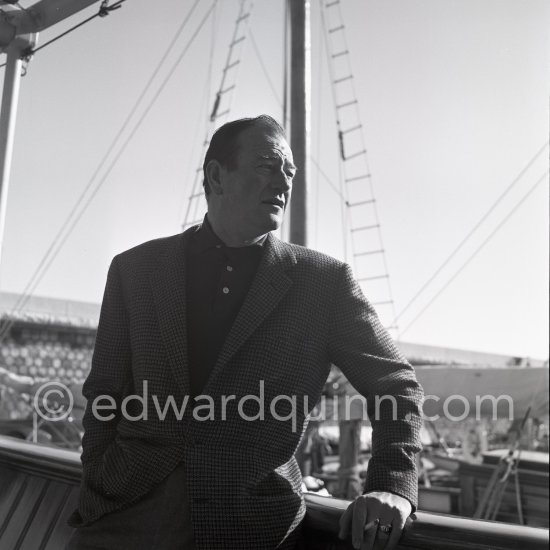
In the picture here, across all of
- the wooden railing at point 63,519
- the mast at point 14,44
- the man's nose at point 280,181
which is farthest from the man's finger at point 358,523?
the mast at point 14,44

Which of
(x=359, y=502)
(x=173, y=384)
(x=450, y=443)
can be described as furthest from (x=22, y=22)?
(x=450, y=443)

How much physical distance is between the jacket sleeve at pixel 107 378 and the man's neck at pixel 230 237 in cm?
29

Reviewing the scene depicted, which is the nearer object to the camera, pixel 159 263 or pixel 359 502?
pixel 359 502

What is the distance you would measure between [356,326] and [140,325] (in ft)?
1.61

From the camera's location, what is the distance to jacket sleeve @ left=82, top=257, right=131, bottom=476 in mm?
1447

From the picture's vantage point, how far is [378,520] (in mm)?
1184

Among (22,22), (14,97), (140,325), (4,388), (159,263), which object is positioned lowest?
(4,388)

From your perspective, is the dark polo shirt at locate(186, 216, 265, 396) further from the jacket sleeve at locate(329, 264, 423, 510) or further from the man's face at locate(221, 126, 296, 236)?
the jacket sleeve at locate(329, 264, 423, 510)

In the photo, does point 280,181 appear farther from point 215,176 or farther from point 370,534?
point 370,534

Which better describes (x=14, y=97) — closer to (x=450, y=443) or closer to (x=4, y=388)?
(x=4, y=388)

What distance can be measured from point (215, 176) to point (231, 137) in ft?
0.32

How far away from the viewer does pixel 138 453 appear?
4.44ft

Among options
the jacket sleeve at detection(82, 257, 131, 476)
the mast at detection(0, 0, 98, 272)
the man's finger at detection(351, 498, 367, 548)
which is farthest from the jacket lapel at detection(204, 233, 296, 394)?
the mast at detection(0, 0, 98, 272)
